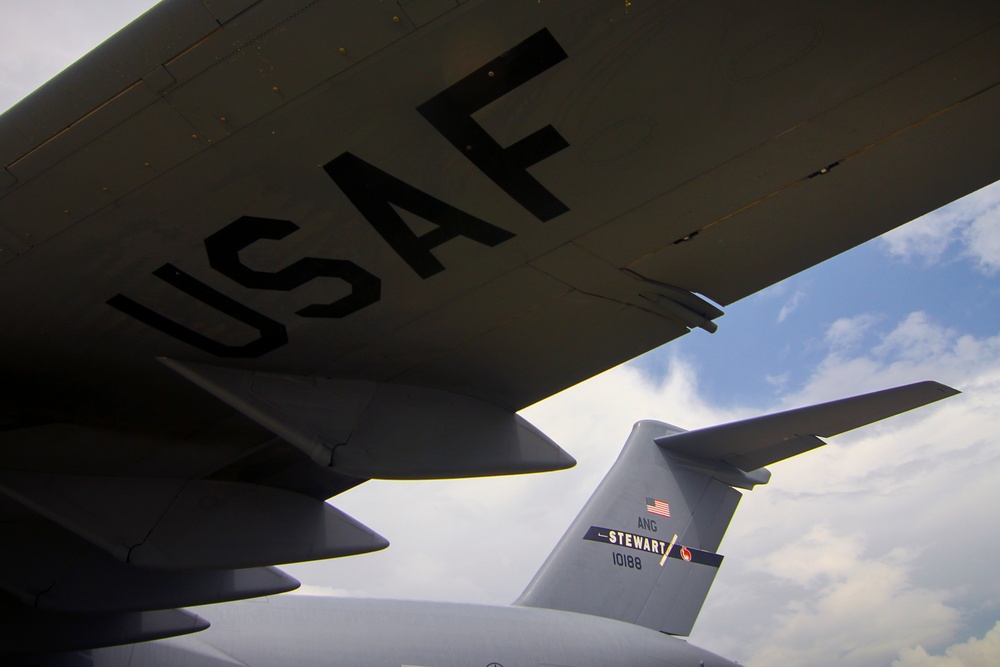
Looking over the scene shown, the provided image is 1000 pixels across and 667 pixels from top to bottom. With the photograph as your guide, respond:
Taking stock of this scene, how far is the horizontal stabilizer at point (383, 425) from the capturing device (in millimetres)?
3496

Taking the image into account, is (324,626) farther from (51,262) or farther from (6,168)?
(6,168)

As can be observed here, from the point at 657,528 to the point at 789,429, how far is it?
2.56 meters

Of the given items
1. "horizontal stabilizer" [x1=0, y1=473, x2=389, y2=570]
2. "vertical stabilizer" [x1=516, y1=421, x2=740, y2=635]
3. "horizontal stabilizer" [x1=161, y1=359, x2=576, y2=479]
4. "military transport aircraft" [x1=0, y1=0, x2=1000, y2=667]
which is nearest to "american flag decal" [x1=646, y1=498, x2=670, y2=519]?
"vertical stabilizer" [x1=516, y1=421, x2=740, y2=635]

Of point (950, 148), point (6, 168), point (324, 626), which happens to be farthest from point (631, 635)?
point (6, 168)

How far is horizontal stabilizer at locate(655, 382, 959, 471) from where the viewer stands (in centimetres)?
486

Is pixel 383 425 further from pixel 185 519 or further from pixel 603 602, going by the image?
pixel 603 602

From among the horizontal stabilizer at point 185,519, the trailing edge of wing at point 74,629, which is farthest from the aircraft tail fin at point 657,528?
the horizontal stabilizer at point 185,519

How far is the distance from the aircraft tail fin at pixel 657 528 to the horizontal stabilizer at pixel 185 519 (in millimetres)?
3690

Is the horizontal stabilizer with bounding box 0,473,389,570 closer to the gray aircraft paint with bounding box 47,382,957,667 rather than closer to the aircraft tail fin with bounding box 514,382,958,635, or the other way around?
the gray aircraft paint with bounding box 47,382,957,667

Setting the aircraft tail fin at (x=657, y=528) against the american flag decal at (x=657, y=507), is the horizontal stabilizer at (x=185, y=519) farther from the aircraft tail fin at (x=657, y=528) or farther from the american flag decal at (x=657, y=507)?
the american flag decal at (x=657, y=507)

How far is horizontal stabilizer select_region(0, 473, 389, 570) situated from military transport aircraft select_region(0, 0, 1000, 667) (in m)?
0.02

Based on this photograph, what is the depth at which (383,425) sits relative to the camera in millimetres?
3736

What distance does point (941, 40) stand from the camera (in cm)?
255

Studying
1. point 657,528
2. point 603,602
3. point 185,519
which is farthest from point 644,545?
point 185,519
